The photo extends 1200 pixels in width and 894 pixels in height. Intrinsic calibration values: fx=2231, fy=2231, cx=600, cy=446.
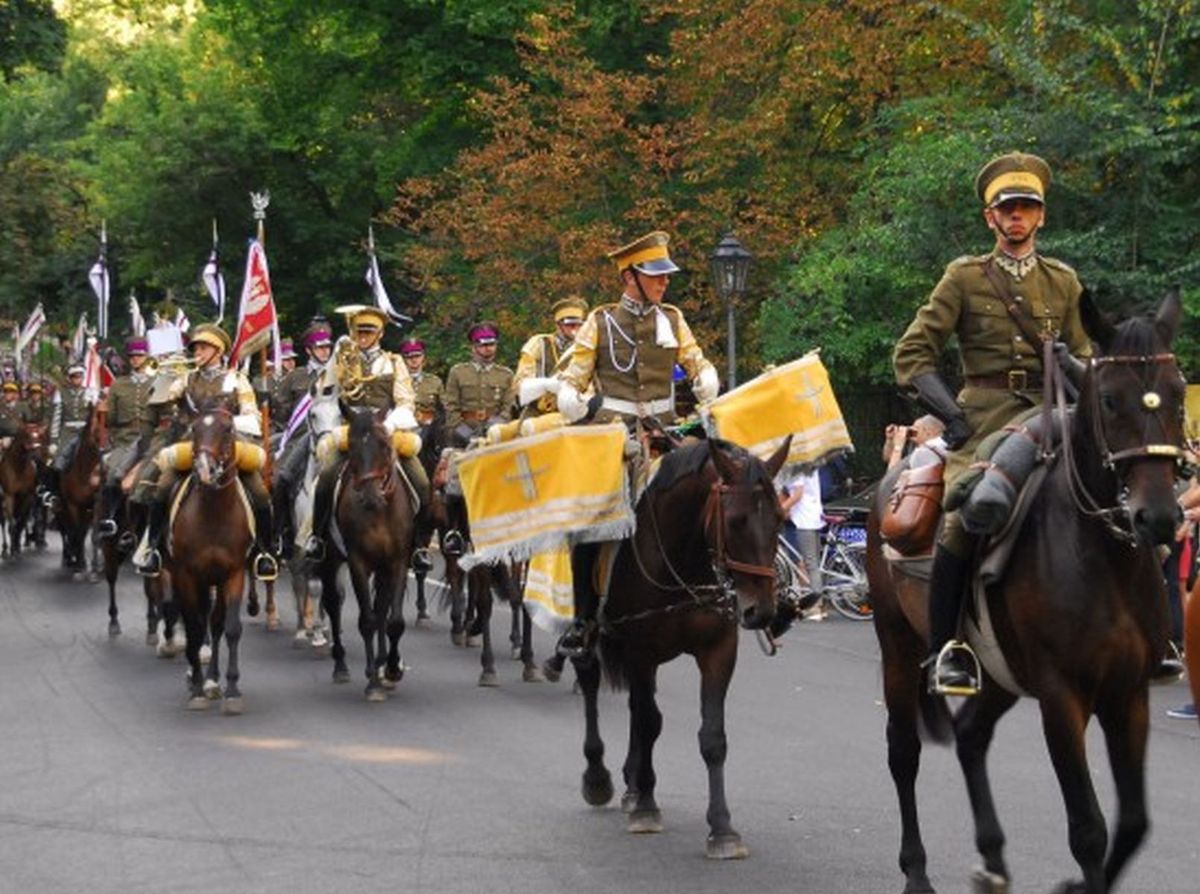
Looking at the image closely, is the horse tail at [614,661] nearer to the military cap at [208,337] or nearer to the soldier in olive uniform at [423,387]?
the military cap at [208,337]

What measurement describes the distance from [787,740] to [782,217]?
18390 mm

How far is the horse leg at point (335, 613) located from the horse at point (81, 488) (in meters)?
10.0

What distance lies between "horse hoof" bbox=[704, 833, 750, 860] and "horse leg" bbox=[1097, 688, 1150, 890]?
2475mm

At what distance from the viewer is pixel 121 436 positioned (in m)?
24.3

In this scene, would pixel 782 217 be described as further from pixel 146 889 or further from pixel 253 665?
pixel 146 889

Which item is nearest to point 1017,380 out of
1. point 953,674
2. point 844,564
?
point 953,674

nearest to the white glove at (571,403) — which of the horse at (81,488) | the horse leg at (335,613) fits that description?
the horse leg at (335,613)

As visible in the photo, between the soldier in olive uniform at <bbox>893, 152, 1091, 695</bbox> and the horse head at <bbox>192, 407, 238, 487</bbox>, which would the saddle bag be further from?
the horse head at <bbox>192, 407, 238, 487</bbox>

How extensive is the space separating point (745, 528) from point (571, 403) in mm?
1762

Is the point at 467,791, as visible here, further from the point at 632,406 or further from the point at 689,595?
the point at 632,406

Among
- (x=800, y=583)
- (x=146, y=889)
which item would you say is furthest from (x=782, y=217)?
(x=146, y=889)

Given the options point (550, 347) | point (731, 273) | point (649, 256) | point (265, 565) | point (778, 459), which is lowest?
point (265, 565)

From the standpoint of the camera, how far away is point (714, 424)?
1198cm

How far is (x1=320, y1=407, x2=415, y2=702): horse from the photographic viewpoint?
679 inches
